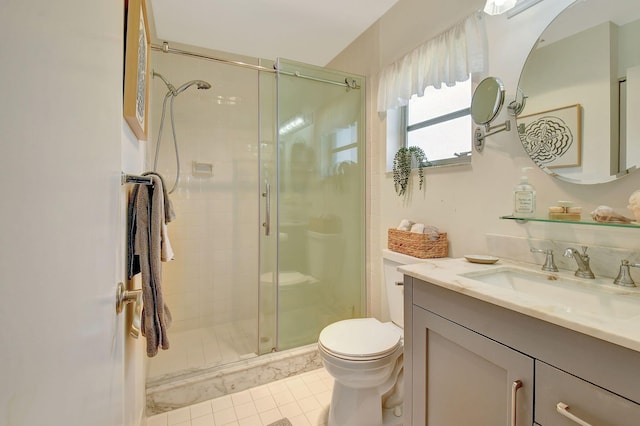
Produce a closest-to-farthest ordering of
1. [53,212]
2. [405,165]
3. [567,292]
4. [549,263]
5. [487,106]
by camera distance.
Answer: [53,212] → [567,292] → [549,263] → [487,106] → [405,165]

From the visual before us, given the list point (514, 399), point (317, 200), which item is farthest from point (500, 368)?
point (317, 200)

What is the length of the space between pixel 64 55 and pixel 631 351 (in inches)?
40.8

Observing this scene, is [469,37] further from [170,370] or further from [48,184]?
[170,370]

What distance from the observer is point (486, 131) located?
133 centimetres

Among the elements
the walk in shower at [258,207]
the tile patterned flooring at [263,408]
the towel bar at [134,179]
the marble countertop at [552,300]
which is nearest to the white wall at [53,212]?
the towel bar at [134,179]

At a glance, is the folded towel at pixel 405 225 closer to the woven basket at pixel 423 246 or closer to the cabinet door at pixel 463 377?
the woven basket at pixel 423 246

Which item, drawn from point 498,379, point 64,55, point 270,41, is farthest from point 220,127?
point 498,379

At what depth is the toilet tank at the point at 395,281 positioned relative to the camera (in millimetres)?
1593

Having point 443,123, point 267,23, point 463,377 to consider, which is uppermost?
point 267,23

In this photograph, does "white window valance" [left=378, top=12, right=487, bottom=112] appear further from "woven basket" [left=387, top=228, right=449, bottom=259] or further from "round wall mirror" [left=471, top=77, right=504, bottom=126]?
"woven basket" [left=387, top=228, right=449, bottom=259]

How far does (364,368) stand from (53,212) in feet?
4.26

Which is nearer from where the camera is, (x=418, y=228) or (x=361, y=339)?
(x=361, y=339)

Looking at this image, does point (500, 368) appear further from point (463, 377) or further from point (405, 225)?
point (405, 225)

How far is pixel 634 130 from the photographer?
36.0 inches
